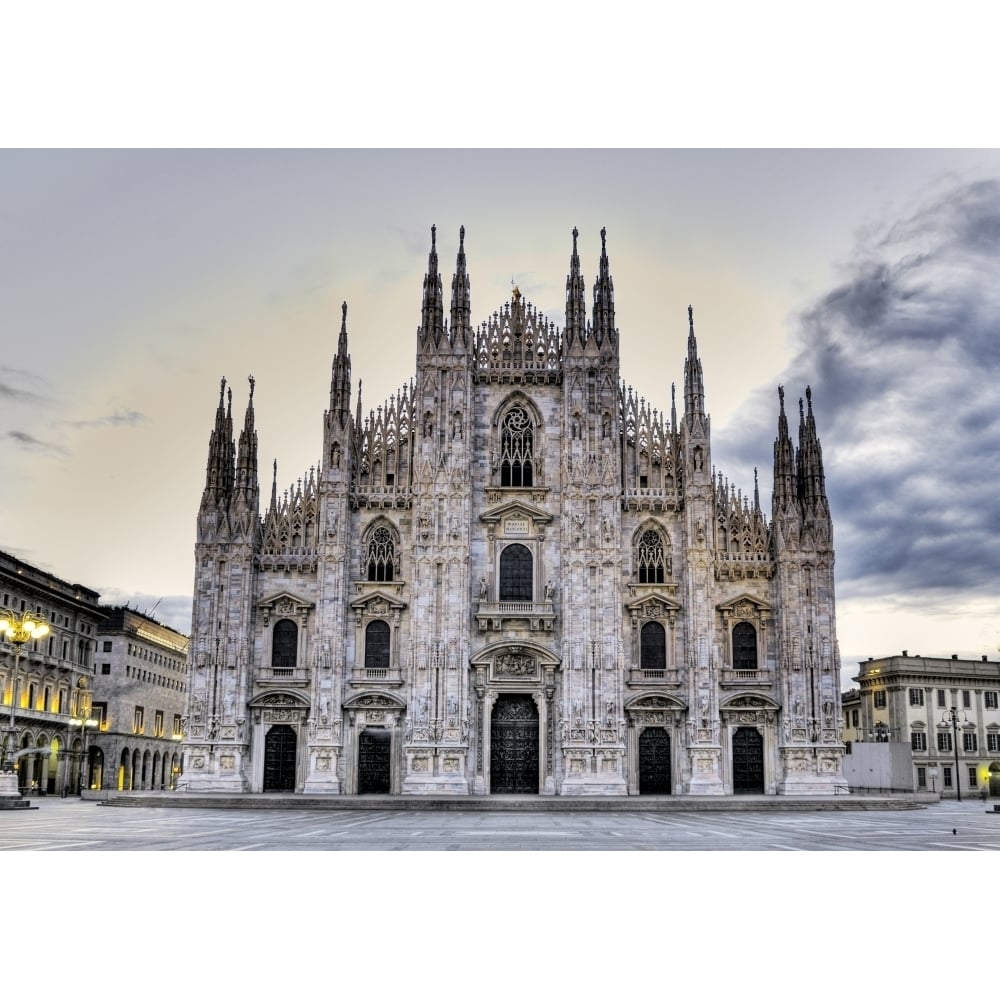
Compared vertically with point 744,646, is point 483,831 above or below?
below

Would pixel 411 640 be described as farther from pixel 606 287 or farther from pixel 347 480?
pixel 606 287

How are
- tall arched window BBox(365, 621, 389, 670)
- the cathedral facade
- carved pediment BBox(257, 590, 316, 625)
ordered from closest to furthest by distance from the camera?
the cathedral facade → tall arched window BBox(365, 621, 389, 670) → carved pediment BBox(257, 590, 316, 625)

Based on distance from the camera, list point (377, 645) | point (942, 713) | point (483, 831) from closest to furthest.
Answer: point (483, 831)
point (377, 645)
point (942, 713)

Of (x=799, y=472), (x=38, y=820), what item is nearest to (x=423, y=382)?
(x=799, y=472)

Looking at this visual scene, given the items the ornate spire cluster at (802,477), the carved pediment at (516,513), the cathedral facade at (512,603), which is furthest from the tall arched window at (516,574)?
the ornate spire cluster at (802,477)

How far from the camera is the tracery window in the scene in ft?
160

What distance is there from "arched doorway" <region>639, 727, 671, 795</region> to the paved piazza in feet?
28.1

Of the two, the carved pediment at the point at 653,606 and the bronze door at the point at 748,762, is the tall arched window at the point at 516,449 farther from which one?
the bronze door at the point at 748,762

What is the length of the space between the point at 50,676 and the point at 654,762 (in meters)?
36.7

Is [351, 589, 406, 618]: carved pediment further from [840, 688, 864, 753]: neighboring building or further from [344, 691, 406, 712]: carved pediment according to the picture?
[840, 688, 864, 753]: neighboring building

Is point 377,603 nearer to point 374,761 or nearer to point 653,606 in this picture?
point 374,761

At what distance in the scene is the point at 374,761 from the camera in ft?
156

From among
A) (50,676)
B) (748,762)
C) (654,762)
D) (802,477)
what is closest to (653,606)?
(654,762)

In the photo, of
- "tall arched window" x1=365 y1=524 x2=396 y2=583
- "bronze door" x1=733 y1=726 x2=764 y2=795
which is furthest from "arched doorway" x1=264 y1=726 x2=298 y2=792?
"bronze door" x1=733 y1=726 x2=764 y2=795
